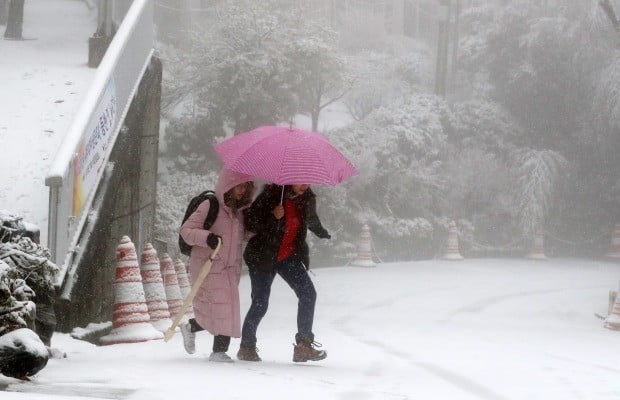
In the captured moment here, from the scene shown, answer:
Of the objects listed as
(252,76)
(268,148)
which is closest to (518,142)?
(252,76)

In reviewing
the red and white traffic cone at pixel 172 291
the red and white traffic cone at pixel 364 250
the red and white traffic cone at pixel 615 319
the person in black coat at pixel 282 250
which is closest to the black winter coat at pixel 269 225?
the person in black coat at pixel 282 250

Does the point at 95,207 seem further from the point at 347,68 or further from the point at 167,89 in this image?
the point at 347,68

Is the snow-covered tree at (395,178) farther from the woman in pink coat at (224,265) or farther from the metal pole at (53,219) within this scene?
the woman in pink coat at (224,265)

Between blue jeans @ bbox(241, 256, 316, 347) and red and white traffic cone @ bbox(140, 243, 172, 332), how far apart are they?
131 inches

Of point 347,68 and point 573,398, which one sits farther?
point 347,68

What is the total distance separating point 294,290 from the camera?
8.20 m

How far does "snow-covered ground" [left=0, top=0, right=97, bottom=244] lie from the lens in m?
10.6

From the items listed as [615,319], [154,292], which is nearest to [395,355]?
[154,292]

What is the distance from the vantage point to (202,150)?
27281 millimetres

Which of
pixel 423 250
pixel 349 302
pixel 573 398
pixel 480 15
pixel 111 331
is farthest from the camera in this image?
pixel 480 15

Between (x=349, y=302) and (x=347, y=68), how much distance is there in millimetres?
15412

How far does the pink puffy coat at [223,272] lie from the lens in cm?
804

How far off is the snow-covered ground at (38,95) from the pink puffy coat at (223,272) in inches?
78.9

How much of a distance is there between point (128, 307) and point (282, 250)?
249 cm
